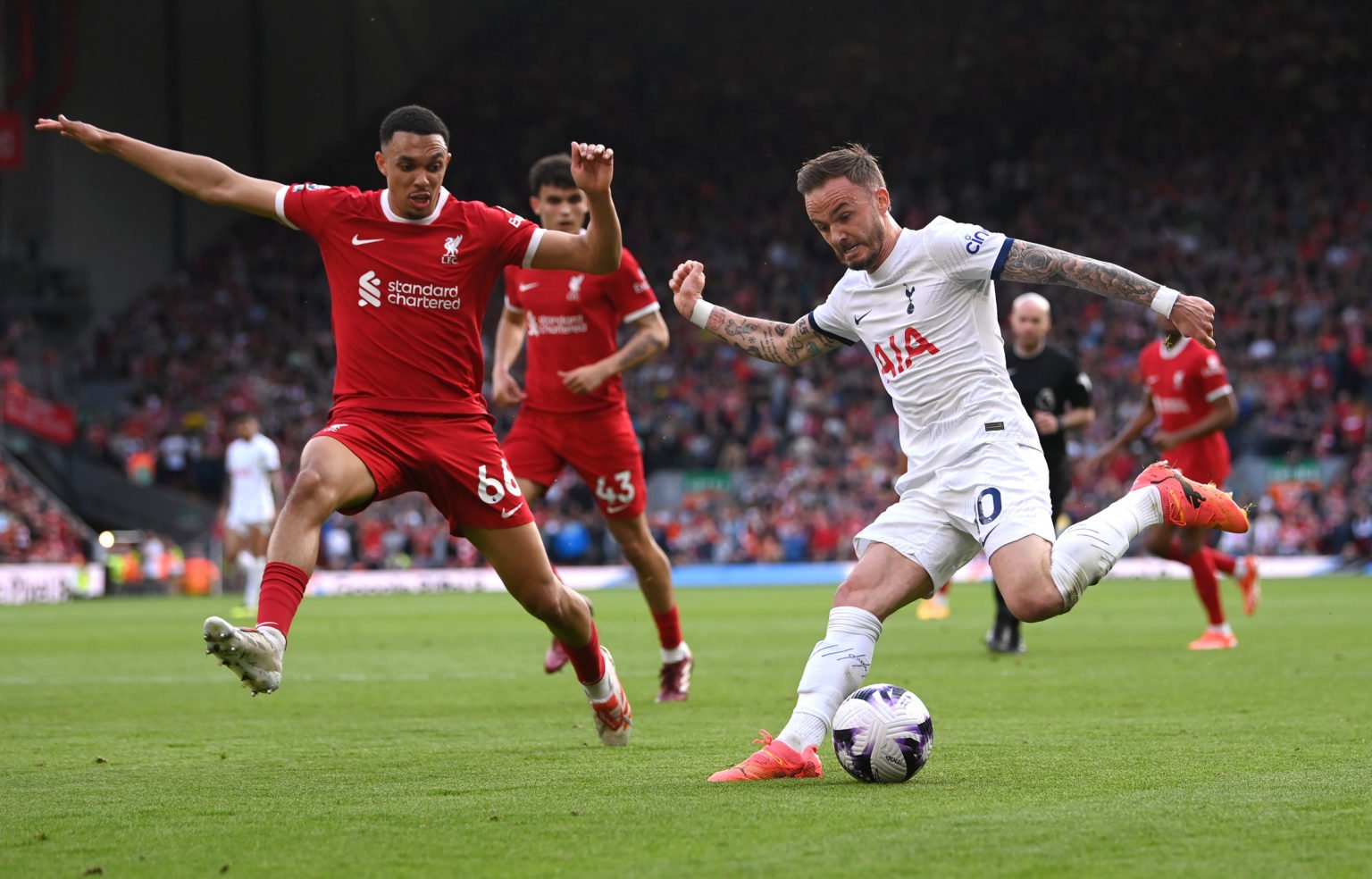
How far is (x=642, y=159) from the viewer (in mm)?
41906

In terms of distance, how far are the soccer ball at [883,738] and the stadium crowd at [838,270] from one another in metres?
24.3

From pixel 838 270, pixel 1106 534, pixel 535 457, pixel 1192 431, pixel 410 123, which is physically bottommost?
pixel 1106 534

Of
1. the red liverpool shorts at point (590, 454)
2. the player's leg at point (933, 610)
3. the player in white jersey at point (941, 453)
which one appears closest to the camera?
the player in white jersey at point (941, 453)

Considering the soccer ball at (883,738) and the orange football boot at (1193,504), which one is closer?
the soccer ball at (883,738)

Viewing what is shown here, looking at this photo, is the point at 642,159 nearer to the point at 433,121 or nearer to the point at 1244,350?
the point at 1244,350

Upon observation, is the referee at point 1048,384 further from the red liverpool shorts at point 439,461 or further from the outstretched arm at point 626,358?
the red liverpool shorts at point 439,461

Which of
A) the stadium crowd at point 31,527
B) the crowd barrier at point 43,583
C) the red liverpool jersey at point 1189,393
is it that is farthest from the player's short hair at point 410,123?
the stadium crowd at point 31,527

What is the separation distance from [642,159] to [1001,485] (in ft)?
121

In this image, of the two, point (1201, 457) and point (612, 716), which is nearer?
point (612, 716)

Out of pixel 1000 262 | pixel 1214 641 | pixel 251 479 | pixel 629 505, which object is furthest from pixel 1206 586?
pixel 251 479

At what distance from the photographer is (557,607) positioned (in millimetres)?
6449

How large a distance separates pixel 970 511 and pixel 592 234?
5.77ft

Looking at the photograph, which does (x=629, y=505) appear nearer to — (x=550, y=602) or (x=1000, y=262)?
(x=550, y=602)

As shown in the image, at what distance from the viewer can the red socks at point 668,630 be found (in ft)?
29.8
